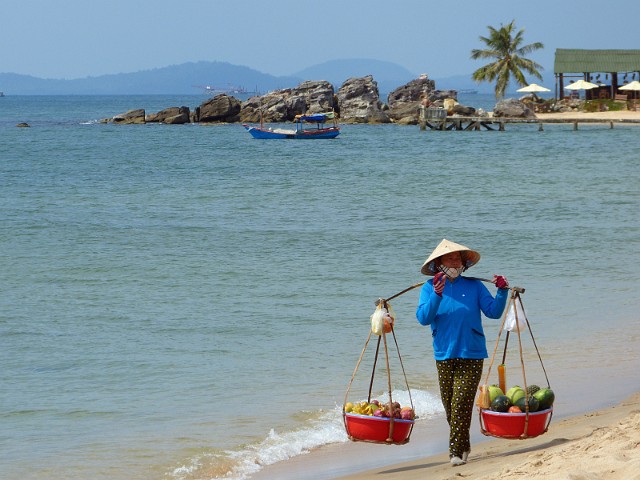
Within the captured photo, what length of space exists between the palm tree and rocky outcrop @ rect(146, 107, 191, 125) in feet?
77.8

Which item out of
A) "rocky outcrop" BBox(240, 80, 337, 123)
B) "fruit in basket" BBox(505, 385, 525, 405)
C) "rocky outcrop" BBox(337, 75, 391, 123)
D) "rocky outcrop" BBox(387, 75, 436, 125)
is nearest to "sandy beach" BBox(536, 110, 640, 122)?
"rocky outcrop" BBox(387, 75, 436, 125)

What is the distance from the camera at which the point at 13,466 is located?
796cm

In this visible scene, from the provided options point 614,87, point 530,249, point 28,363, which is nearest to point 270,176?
point 530,249

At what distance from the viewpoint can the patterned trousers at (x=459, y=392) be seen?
22.2 feet

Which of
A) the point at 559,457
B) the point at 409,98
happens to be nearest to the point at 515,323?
the point at 559,457

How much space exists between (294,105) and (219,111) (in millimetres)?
6012

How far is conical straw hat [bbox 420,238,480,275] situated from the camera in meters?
6.71

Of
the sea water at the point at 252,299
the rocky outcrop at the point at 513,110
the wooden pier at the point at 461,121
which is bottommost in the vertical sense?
the sea water at the point at 252,299

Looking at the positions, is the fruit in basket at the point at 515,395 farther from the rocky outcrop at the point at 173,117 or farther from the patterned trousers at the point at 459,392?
the rocky outcrop at the point at 173,117

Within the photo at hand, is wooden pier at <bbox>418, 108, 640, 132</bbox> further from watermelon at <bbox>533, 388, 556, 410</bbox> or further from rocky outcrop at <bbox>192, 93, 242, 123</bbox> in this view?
watermelon at <bbox>533, 388, 556, 410</bbox>

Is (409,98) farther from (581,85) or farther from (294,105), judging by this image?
(581,85)

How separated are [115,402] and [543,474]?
5073mm

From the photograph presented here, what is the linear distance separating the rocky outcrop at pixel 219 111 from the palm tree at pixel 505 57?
794 inches

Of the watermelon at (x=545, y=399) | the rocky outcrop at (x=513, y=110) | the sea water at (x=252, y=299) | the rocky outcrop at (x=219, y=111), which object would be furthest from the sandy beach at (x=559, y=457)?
the rocky outcrop at (x=219, y=111)
